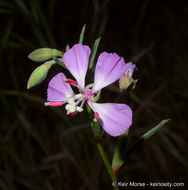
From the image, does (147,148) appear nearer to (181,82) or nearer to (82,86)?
(181,82)

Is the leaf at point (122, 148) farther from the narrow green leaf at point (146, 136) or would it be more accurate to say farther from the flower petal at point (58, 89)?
the flower petal at point (58, 89)

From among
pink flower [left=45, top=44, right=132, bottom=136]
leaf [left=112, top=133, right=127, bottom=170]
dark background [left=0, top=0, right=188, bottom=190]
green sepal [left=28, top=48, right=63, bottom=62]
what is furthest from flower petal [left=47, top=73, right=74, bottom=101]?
dark background [left=0, top=0, right=188, bottom=190]

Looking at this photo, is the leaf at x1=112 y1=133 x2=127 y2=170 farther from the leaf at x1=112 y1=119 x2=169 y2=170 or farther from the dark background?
the dark background

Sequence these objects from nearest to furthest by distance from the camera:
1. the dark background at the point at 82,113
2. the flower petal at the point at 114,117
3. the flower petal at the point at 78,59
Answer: the flower petal at the point at 114,117 < the flower petal at the point at 78,59 < the dark background at the point at 82,113

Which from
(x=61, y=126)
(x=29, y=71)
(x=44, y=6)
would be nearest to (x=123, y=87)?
(x=61, y=126)

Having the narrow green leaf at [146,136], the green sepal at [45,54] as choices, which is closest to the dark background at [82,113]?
the narrow green leaf at [146,136]
